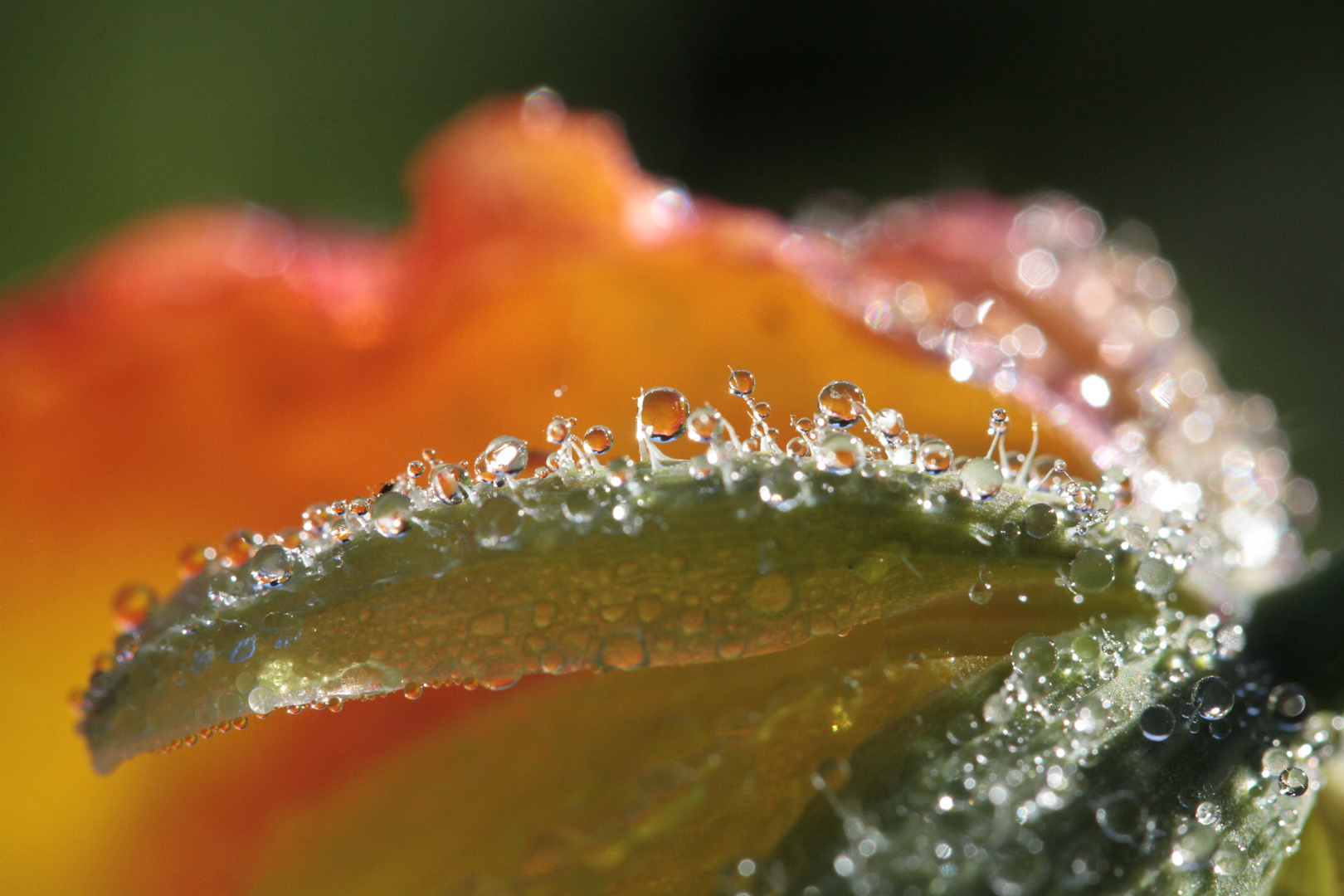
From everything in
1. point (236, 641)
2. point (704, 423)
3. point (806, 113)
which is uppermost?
point (806, 113)

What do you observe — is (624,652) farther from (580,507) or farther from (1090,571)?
(1090,571)

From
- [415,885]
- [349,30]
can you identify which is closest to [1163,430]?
[415,885]

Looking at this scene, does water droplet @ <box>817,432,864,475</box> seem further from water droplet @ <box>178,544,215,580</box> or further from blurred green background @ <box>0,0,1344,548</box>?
blurred green background @ <box>0,0,1344,548</box>

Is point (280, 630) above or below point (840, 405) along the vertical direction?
below

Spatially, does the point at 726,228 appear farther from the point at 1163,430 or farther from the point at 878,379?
the point at 1163,430

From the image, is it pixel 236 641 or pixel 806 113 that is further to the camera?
pixel 806 113

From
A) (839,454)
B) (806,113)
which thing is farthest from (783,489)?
(806,113)

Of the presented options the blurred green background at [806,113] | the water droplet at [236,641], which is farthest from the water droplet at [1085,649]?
the blurred green background at [806,113]
